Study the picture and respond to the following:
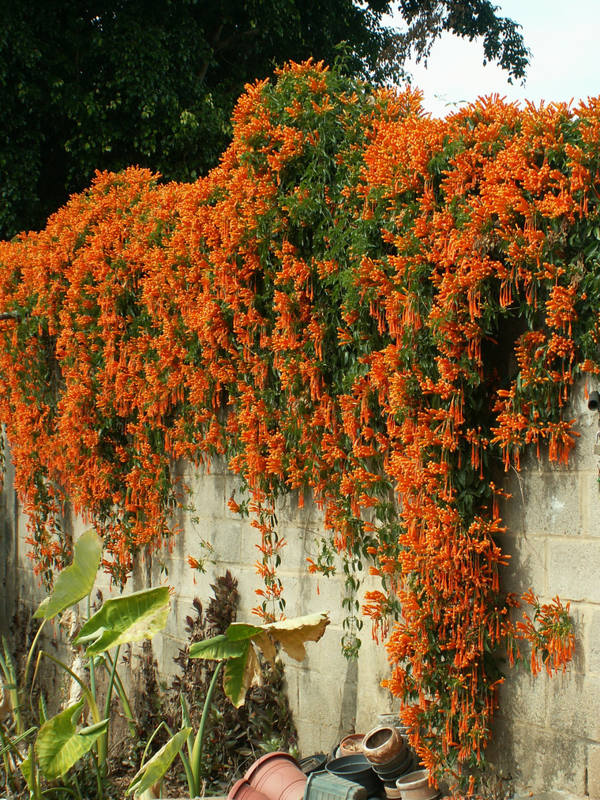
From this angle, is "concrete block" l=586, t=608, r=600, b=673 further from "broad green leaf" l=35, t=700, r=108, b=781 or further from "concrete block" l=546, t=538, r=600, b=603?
"broad green leaf" l=35, t=700, r=108, b=781

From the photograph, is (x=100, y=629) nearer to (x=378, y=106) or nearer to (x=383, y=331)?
(x=383, y=331)

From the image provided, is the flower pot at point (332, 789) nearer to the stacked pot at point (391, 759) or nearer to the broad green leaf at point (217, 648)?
the stacked pot at point (391, 759)

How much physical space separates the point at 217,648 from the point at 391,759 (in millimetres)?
909

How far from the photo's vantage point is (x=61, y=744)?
147 inches

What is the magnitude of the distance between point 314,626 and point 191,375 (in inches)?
69.2

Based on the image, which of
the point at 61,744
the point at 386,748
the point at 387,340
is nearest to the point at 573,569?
the point at 386,748

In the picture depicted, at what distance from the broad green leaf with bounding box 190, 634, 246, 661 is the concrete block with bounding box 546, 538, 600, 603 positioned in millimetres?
1480

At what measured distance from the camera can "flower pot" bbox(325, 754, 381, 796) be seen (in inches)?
131

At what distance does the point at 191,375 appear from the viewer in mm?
4676

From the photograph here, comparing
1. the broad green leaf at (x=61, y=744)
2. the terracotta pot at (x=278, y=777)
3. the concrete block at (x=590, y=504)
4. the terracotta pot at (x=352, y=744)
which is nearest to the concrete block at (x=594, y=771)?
the concrete block at (x=590, y=504)

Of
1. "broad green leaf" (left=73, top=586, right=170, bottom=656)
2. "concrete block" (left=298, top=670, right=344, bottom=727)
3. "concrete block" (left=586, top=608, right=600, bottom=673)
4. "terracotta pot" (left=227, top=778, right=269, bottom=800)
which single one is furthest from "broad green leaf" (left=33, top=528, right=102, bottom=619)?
"concrete block" (left=586, top=608, right=600, bottom=673)

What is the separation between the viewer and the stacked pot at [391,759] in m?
3.24

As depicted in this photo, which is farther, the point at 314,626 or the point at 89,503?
the point at 89,503

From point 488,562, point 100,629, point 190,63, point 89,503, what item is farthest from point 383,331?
point 190,63
